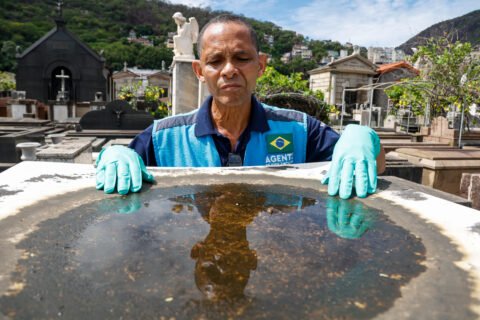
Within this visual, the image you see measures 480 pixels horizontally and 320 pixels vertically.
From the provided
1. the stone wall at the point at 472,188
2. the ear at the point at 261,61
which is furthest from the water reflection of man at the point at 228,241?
the stone wall at the point at 472,188

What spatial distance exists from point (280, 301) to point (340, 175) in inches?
48.3

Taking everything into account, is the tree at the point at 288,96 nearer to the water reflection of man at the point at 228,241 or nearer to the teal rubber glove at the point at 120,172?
the teal rubber glove at the point at 120,172

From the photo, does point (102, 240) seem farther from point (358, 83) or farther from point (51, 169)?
point (358, 83)

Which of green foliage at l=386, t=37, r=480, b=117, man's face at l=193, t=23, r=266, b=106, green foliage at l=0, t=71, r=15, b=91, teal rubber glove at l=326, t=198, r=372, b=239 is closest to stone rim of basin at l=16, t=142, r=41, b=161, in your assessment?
man's face at l=193, t=23, r=266, b=106

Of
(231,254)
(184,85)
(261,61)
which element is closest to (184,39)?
(184,85)

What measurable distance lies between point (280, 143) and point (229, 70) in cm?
73

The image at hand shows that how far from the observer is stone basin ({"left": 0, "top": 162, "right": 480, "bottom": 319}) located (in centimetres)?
87

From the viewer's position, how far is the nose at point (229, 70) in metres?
2.15

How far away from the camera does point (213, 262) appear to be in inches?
43.3

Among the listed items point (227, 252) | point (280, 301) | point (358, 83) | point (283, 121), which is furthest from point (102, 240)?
point (358, 83)

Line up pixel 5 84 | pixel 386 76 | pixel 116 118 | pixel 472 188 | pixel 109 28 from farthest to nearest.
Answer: pixel 109 28 < pixel 5 84 < pixel 386 76 < pixel 116 118 < pixel 472 188

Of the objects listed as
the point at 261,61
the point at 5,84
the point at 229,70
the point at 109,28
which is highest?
the point at 109,28

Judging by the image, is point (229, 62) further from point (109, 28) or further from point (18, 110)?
point (109, 28)

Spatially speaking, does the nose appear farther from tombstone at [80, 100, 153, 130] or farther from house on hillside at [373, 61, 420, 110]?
house on hillside at [373, 61, 420, 110]
